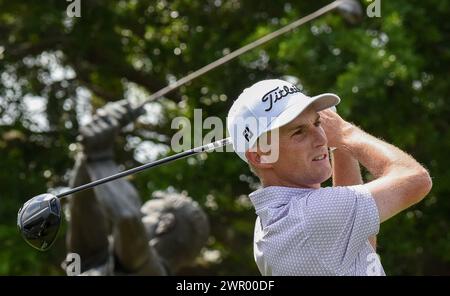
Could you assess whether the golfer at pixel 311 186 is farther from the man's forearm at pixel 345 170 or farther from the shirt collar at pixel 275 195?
the man's forearm at pixel 345 170

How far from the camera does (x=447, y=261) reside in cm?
969

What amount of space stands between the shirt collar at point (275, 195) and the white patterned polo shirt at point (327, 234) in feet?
0.12

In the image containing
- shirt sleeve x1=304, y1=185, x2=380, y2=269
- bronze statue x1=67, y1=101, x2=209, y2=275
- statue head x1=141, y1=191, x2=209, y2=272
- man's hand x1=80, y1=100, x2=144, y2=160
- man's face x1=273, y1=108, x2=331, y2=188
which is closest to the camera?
shirt sleeve x1=304, y1=185, x2=380, y2=269

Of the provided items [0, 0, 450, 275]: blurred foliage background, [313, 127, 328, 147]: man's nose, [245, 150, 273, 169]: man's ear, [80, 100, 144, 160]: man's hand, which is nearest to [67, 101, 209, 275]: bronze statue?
[80, 100, 144, 160]: man's hand

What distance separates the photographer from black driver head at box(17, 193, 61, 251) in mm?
3646

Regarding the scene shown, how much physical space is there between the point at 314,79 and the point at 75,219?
2.49 metres

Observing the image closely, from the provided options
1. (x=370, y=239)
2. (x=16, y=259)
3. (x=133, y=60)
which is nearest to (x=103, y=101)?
(x=133, y=60)

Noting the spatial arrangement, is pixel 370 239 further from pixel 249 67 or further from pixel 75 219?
pixel 249 67

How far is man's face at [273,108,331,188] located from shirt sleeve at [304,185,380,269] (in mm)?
111

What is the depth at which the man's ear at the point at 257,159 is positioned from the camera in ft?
10.7

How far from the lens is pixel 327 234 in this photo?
310cm

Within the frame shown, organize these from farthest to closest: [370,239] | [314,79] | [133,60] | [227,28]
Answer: [133,60]
[227,28]
[314,79]
[370,239]

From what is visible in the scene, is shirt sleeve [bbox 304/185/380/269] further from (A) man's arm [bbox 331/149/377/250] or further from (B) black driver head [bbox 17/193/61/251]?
(B) black driver head [bbox 17/193/61/251]

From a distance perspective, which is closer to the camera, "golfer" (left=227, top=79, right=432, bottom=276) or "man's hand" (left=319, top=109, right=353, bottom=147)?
"golfer" (left=227, top=79, right=432, bottom=276)
